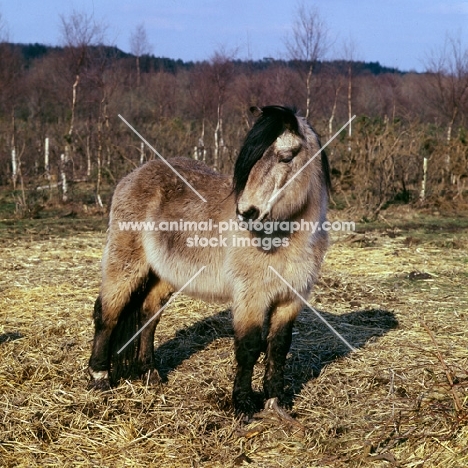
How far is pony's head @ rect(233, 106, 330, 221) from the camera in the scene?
11.1ft

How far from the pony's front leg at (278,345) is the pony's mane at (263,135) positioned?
0.98 metres

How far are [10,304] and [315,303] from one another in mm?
3568

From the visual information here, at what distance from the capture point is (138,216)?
441cm

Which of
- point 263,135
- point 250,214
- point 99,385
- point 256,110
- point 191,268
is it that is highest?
point 256,110

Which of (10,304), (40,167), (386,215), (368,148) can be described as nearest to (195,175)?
→ (10,304)

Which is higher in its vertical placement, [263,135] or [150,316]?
[263,135]

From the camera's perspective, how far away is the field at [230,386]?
3326mm

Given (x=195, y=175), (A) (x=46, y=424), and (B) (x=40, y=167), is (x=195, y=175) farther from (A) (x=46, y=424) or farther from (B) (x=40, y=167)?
(B) (x=40, y=167)

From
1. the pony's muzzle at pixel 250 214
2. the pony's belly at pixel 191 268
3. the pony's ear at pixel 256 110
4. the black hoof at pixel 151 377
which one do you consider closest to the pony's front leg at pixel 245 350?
the pony's belly at pixel 191 268

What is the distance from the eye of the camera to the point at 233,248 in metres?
3.83

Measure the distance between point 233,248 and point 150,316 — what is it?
1252 millimetres

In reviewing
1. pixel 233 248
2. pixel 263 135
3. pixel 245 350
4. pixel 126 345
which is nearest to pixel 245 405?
pixel 245 350

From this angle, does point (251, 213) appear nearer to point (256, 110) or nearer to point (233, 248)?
point (233, 248)

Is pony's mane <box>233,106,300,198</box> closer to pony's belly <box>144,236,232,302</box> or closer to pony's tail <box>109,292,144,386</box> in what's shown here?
pony's belly <box>144,236,232,302</box>
